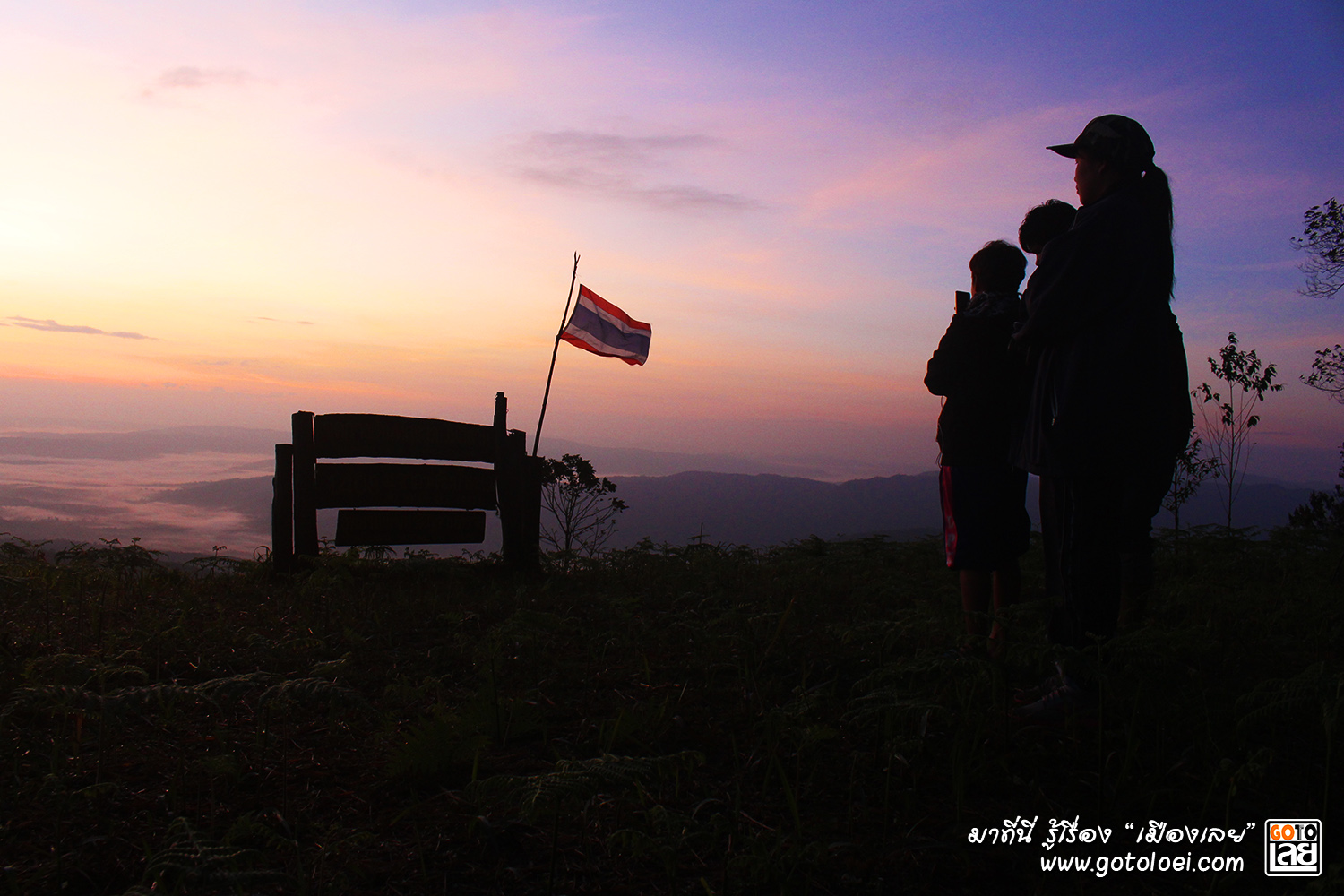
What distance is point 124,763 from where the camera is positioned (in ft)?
9.53

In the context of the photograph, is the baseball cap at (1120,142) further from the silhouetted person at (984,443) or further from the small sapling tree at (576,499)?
the small sapling tree at (576,499)

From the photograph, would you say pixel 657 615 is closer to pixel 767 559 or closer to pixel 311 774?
pixel 311 774

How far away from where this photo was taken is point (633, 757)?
252cm

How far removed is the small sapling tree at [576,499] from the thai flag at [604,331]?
12.6ft

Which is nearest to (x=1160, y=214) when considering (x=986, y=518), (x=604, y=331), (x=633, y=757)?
(x=986, y=518)

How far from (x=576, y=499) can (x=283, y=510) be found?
7454mm

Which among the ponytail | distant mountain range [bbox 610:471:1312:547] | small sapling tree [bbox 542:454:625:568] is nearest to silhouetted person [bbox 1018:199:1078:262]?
the ponytail

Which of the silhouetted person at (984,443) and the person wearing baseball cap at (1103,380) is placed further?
the silhouetted person at (984,443)

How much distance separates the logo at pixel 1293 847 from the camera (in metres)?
2.15

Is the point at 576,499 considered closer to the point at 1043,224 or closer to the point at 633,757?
the point at 1043,224

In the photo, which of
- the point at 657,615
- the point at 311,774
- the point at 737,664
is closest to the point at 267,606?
the point at 657,615

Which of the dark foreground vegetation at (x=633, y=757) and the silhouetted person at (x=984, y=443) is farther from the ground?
the silhouetted person at (x=984, y=443)

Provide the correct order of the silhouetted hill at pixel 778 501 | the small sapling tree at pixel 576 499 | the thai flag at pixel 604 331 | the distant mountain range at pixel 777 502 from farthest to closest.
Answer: the silhouetted hill at pixel 778 501
the distant mountain range at pixel 777 502
the small sapling tree at pixel 576 499
the thai flag at pixel 604 331

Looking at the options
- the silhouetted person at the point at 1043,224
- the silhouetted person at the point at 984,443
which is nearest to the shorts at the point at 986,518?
the silhouetted person at the point at 984,443
